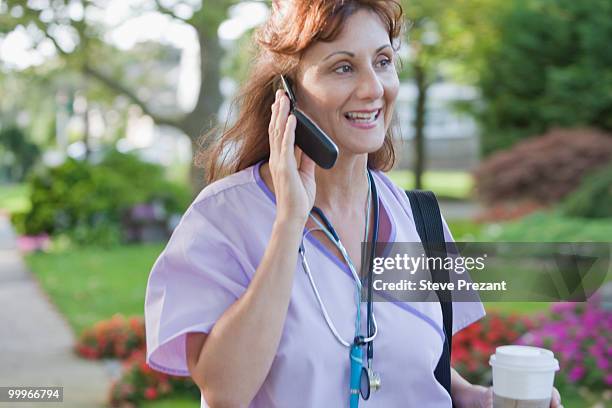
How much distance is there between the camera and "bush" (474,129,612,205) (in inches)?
591

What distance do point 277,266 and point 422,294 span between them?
0.49 metres

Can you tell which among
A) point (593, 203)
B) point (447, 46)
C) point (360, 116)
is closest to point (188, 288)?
point (360, 116)

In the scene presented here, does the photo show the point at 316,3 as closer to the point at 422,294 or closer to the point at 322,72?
the point at 322,72

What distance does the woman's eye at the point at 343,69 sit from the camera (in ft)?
6.90

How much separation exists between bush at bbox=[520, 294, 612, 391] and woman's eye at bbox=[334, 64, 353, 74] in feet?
14.8

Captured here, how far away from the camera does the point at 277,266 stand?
1.86 m

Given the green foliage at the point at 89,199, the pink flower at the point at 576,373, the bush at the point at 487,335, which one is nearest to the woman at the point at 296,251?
the bush at the point at 487,335

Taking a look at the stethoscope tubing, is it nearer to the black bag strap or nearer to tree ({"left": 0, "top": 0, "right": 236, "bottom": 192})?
the black bag strap

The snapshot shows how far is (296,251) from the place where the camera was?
6.20 feet

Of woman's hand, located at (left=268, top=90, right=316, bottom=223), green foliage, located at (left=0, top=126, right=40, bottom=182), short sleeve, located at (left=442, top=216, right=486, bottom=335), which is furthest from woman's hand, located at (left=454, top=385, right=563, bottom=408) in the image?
green foliage, located at (left=0, top=126, right=40, bottom=182)

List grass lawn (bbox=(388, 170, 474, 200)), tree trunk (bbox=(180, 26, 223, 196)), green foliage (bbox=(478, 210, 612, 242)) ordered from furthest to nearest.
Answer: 1. grass lawn (bbox=(388, 170, 474, 200))
2. tree trunk (bbox=(180, 26, 223, 196))
3. green foliage (bbox=(478, 210, 612, 242))

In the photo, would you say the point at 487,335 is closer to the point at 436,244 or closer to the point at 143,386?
the point at 143,386

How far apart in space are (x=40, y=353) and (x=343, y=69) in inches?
252

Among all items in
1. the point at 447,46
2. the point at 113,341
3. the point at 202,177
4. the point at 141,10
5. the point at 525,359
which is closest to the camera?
the point at 525,359
